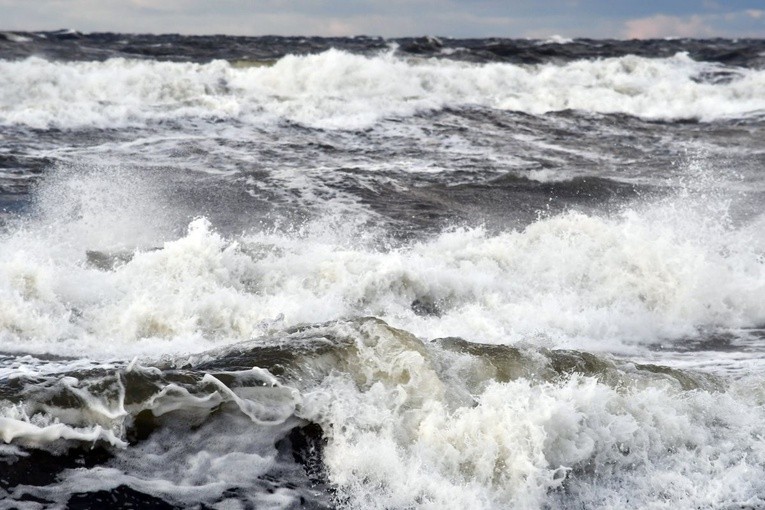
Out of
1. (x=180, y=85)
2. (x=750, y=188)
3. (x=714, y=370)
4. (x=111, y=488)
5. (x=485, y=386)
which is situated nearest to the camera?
(x=111, y=488)

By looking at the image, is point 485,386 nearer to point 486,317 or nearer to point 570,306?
point 486,317

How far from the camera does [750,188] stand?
1354 cm

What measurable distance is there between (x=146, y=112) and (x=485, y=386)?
14.5 metres

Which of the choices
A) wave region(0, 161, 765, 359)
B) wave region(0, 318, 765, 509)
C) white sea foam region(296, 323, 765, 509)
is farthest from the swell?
white sea foam region(296, 323, 765, 509)

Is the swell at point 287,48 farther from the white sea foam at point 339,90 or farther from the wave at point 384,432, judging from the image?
the wave at point 384,432

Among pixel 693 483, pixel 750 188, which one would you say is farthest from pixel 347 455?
pixel 750 188

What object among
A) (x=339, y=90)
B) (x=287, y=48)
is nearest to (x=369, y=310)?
(x=339, y=90)

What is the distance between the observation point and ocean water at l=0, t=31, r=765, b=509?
4.33m

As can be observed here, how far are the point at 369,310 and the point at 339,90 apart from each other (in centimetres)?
1475

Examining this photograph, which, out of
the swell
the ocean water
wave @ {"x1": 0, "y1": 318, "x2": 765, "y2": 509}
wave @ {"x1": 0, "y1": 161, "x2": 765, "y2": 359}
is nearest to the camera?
wave @ {"x1": 0, "y1": 318, "x2": 765, "y2": 509}

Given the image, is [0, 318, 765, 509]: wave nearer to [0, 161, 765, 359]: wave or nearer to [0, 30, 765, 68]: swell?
[0, 161, 765, 359]: wave

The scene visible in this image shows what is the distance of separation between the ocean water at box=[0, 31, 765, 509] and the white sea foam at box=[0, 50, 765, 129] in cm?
24

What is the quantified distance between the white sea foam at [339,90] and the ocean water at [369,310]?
0.78 ft

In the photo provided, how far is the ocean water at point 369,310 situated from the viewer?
4.33 metres
